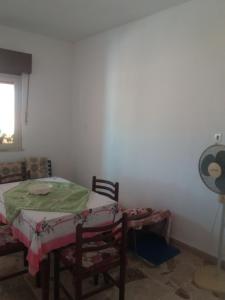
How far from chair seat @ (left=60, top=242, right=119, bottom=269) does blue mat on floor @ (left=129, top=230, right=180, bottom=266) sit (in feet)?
2.70

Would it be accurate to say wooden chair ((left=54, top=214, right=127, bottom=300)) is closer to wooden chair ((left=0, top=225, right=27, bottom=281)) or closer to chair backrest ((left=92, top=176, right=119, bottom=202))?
wooden chair ((left=0, top=225, right=27, bottom=281))

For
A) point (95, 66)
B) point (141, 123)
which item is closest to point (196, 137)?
point (141, 123)

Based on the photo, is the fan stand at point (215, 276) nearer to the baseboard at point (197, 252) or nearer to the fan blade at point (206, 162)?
the baseboard at point (197, 252)

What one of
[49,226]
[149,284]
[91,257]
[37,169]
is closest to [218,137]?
[149,284]

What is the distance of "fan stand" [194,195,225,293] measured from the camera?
2256 mm

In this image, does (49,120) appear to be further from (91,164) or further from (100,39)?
(100,39)

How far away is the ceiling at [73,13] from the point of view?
2.78 meters

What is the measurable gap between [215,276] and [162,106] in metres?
1.77

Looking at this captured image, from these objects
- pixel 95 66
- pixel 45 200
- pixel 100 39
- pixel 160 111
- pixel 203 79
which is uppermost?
pixel 100 39

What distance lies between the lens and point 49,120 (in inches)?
162

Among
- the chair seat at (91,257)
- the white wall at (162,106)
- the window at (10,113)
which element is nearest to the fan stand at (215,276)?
the white wall at (162,106)

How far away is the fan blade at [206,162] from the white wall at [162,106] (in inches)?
15.2

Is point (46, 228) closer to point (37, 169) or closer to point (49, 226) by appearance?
point (49, 226)

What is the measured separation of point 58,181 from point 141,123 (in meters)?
1.21
